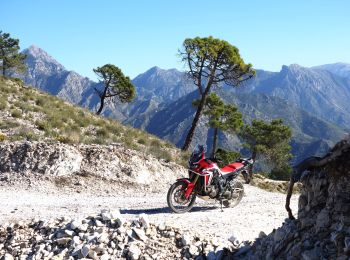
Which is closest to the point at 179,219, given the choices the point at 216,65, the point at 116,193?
the point at 116,193

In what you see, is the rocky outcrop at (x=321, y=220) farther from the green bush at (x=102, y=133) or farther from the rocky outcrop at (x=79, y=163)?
the green bush at (x=102, y=133)

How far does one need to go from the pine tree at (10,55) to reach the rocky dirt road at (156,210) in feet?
179

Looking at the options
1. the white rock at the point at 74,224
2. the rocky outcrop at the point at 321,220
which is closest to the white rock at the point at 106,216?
the white rock at the point at 74,224

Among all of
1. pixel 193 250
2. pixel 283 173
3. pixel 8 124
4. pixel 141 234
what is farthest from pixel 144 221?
pixel 283 173

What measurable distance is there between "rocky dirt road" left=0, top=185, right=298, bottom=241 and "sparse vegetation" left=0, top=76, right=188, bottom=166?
518 cm

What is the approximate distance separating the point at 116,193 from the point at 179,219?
5.49m

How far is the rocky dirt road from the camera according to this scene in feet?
28.2

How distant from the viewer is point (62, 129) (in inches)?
883

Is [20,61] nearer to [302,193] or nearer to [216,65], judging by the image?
[216,65]

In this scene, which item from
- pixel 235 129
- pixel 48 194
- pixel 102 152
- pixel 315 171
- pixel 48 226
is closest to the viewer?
pixel 315 171

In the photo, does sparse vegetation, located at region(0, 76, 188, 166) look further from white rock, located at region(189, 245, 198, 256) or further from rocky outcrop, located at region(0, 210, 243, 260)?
white rock, located at region(189, 245, 198, 256)

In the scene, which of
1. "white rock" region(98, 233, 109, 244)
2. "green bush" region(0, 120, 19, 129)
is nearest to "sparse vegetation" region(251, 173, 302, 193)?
"green bush" region(0, 120, 19, 129)

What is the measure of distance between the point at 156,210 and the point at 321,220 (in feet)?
19.6

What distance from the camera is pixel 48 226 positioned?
7895mm
